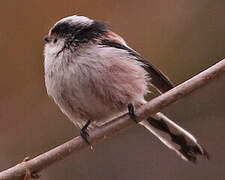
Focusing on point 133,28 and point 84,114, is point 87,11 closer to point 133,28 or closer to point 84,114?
point 133,28

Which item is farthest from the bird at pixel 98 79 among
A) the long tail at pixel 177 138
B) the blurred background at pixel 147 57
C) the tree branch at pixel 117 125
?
the blurred background at pixel 147 57

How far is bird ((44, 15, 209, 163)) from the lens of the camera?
4586mm

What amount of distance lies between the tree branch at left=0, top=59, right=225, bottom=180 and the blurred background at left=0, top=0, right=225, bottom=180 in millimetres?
2744

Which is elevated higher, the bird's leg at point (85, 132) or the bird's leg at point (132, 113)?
the bird's leg at point (132, 113)

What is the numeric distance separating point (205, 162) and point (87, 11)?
2.20 m

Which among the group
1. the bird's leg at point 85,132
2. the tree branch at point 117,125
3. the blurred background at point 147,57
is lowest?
the blurred background at point 147,57

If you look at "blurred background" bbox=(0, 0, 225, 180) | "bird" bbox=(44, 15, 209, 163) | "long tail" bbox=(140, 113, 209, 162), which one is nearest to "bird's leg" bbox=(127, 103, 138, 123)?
"bird" bbox=(44, 15, 209, 163)

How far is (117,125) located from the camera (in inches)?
167

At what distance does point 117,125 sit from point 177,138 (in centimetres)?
87

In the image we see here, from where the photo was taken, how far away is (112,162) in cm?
733

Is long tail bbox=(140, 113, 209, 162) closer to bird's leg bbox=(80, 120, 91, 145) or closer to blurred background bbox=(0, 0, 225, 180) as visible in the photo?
bird's leg bbox=(80, 120, 91, 145)

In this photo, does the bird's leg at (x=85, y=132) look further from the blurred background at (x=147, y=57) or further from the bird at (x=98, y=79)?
the blurred background at (x=147, y=57)

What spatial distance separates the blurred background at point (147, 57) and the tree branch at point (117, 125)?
2744mm

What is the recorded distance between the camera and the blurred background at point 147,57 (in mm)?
6949
